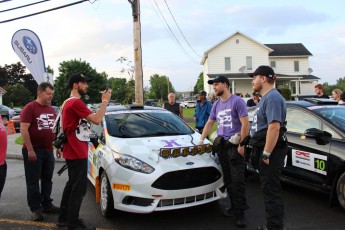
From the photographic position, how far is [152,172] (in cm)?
434

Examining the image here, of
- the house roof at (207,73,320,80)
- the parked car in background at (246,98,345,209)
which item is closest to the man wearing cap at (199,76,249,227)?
the parked car in background at (246,98,345,209)

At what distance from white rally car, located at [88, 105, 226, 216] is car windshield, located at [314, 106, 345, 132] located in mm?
1823

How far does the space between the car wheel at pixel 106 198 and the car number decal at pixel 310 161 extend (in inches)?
110

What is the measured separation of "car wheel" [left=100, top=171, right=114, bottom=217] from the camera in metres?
4.63

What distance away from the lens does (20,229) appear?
4543 mm

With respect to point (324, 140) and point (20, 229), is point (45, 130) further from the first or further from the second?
point (324, 140)

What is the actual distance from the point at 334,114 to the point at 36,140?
14.5 feet

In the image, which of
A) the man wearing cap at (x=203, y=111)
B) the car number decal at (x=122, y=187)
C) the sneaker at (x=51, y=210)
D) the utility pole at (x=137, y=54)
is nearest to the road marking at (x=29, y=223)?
the sneaker at (x=51, y=210)

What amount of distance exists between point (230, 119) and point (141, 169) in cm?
136

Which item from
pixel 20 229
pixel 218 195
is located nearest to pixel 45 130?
pixel 20 229

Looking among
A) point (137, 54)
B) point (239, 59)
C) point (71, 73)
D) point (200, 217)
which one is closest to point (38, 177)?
point (200, 217)

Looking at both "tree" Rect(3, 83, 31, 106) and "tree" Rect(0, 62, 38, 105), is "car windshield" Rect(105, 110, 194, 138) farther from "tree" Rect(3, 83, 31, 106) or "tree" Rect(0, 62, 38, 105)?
"tree" Rect(0, 62, 38, 105)

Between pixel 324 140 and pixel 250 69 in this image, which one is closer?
pixel 324 140

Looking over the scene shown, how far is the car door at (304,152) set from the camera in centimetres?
490
